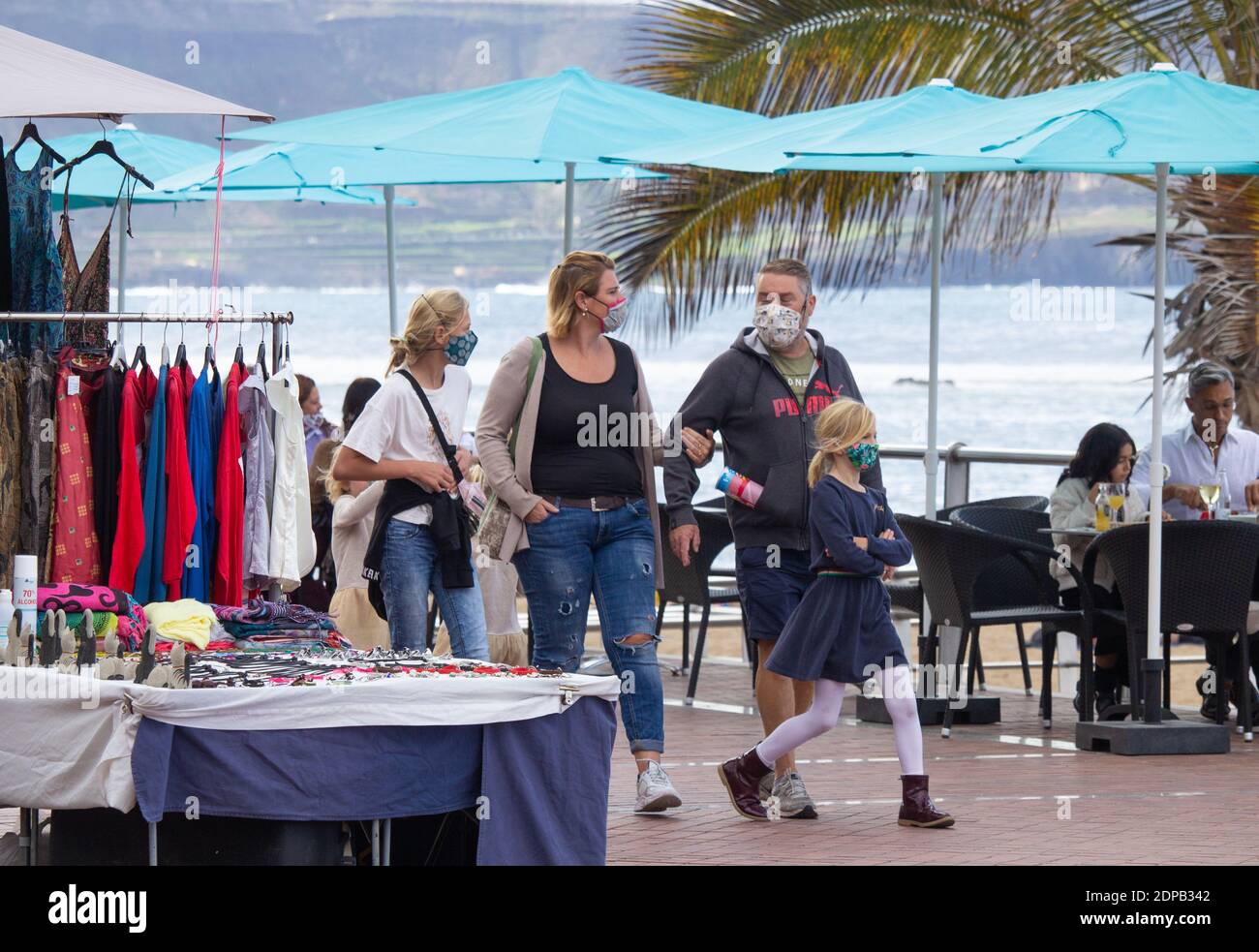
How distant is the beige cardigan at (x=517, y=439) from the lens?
23.8 feet

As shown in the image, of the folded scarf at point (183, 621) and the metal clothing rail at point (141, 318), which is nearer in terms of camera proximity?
the folded scarf at point (183, 621)

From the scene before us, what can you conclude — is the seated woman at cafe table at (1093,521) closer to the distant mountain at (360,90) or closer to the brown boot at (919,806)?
the brown boot at (919,806)

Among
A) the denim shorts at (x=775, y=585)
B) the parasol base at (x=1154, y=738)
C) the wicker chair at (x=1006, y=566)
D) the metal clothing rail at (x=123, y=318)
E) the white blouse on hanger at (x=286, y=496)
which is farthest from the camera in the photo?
the wicker chair at (x=1006, y=566)

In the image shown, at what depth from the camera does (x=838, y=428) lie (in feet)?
23.8

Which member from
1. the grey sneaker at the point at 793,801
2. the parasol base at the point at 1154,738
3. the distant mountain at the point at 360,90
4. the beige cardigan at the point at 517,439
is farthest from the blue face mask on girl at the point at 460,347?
the distant mountain at the point at 360,90

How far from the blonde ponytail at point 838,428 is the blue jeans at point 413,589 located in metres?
1.41

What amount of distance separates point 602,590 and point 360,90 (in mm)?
102800

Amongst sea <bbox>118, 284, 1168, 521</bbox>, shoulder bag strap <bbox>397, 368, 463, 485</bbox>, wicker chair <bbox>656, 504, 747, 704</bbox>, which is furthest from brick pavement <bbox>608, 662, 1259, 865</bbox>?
sea <bbox>118, 284, 1168, 521</bbox>

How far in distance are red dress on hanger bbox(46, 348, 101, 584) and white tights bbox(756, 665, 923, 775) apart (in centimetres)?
254

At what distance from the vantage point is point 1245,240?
1344 cm

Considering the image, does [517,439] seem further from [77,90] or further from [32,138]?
[32,138]

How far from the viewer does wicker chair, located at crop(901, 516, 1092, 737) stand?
9.59 m

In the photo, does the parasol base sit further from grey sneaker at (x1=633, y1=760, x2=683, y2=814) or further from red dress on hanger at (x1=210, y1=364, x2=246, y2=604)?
red dress on hanger at (x1=210, y1=364, x2=246, y2=604)
